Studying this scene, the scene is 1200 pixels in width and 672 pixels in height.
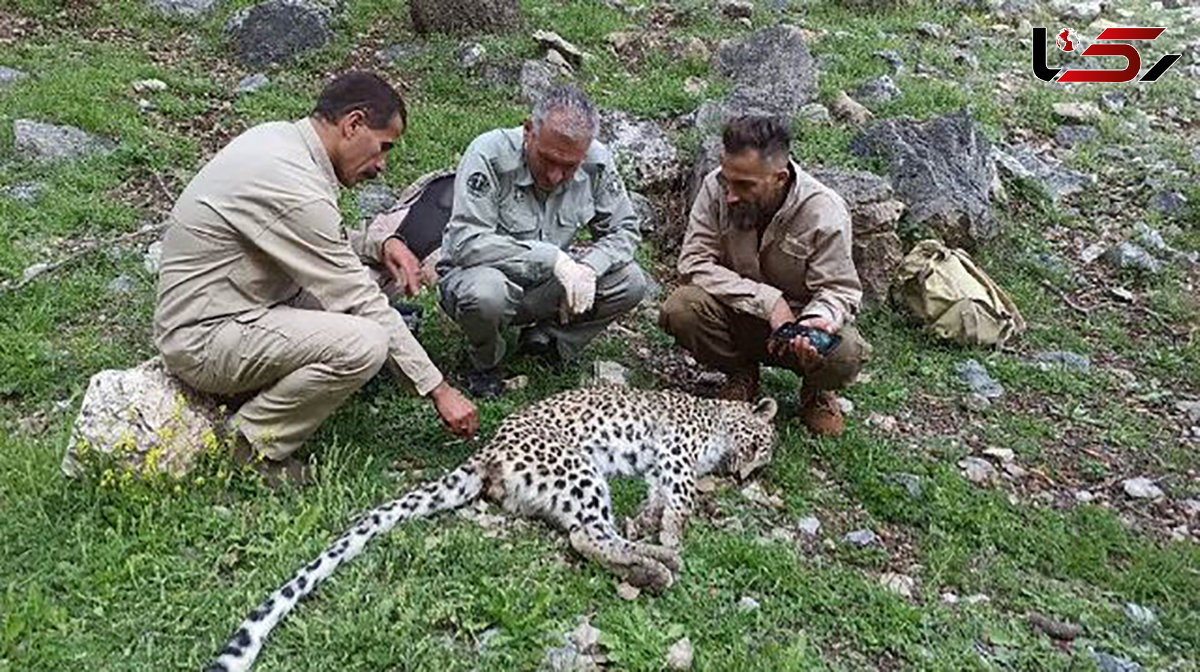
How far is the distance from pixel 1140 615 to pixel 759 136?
2.82 metres

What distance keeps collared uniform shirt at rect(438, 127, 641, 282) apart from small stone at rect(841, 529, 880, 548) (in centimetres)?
199

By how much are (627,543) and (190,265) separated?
2222mm

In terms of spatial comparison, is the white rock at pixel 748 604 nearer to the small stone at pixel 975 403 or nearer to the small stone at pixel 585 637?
the small stone at pixel 585 637

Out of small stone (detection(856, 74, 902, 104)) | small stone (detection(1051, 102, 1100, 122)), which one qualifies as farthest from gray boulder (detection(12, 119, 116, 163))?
small stone (detection(1051, 102, 1100, 122))

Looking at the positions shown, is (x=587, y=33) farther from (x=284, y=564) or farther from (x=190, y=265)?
(x=284, y=564)

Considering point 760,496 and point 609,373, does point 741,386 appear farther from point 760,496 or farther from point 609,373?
point 760,496

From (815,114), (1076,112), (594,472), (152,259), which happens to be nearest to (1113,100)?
(1076,112)

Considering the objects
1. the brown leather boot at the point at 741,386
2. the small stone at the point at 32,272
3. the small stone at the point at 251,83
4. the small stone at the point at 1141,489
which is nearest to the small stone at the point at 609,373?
the brown leather boot at the point at 741,386

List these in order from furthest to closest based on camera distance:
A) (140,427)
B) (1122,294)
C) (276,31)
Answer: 1. (276,31)
2. (1122,294)
3. (140,427)

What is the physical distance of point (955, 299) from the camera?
8.14 m

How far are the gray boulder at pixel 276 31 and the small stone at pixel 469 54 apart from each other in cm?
144

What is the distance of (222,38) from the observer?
12.0 m

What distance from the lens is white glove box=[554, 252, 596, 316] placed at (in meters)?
6.36

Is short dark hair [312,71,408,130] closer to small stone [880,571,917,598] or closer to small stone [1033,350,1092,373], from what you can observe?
small stone [880,571,917,598]
